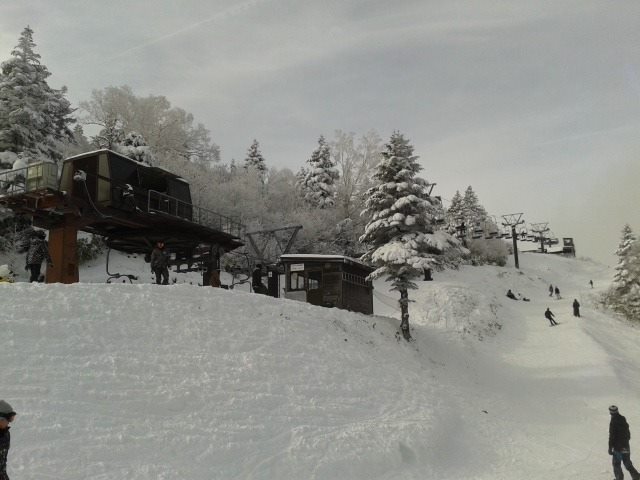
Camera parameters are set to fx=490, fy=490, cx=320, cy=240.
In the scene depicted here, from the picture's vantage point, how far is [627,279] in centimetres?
4222

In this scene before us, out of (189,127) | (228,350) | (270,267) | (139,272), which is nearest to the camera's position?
(228,350)

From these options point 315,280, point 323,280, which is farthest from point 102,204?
point 323,280

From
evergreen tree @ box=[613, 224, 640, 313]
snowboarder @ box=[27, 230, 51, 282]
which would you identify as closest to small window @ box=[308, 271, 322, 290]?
snowboarder @ box=[27, 230, 51, 282]

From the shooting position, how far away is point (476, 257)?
62.6m

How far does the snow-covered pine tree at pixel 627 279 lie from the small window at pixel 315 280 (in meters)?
27.5

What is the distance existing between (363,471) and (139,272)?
85.7 feet

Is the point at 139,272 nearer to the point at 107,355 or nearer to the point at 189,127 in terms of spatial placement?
the point at 107,355

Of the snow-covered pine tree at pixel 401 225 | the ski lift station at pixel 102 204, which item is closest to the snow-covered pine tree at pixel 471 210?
the snow-covered pine tree at pixel 401 225

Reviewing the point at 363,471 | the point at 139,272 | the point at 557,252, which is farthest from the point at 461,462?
the point at 557,252

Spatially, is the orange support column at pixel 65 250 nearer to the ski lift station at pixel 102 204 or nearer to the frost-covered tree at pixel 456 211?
the ski lift station at pixel 102 204

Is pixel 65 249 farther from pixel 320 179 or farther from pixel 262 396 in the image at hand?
pixel 320 179

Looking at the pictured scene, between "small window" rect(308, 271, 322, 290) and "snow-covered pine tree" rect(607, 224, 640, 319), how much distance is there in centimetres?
2746

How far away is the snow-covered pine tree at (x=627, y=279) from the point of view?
39.4m

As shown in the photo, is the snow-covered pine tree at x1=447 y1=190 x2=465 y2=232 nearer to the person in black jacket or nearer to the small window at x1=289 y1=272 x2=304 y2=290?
the small window at x1=289 y1=272 x2=304 y2=290
